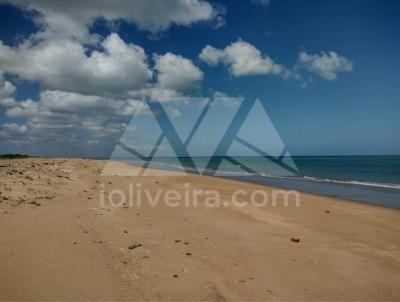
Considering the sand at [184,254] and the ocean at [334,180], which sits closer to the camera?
the sand at [184,254]

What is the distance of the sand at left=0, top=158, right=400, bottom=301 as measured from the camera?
14.1 ft

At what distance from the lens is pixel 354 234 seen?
810cm

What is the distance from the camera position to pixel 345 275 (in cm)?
520

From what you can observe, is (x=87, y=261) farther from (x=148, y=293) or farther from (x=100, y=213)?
(x=100, y=213)

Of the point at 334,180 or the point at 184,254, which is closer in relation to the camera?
the point at 184,254

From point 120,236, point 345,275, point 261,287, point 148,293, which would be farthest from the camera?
point 120,236

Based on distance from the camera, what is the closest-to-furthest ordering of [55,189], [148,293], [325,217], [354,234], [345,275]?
[148,293]
[345,275]
[354,234]
[325,217]
[55,189]

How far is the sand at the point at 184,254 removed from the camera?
4.29 metres

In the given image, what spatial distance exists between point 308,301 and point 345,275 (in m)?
1.39

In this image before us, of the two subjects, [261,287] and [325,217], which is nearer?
[261,287]

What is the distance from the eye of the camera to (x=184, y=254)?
5.76m

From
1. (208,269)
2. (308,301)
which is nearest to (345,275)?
(308,301)

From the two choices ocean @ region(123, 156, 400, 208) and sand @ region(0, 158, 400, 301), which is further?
ocean @ region(123, 156, 400, 208)

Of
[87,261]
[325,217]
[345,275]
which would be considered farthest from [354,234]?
[87,261]
